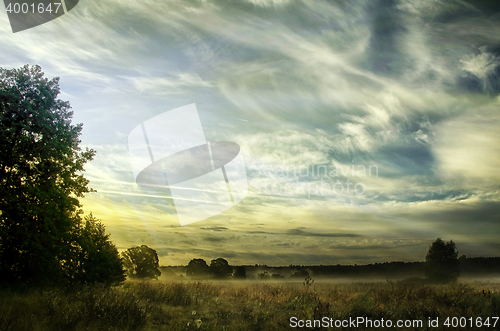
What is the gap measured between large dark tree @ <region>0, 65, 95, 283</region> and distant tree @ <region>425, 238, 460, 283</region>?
161 ft

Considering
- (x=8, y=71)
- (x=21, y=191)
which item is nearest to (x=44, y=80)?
(x=8, y=71)

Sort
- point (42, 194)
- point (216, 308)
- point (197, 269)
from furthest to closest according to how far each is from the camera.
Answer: point (197, 269) < point (42, 194) < point (216, 308)

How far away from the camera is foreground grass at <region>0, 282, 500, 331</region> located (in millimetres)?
11984

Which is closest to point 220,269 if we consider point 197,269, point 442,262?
point 197,269

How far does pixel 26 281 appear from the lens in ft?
68.4

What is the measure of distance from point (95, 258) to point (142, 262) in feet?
115


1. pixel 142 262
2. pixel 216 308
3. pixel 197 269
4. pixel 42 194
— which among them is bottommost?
pixel 197 269

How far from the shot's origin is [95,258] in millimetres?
24250

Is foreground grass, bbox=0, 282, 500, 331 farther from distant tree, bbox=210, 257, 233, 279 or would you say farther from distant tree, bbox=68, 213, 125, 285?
distant tree, bbox=210, 257, 233, 279

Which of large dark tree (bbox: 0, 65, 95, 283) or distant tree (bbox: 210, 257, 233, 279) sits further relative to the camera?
distant tree (bbox: 210, 257, 233, 279)

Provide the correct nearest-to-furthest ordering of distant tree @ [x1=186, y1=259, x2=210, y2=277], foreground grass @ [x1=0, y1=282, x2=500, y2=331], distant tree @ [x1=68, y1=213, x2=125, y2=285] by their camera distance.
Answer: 1. foreground grass @ [x1=0, y1=282, x2=500, y2=331]
2. distant tree @ [x1=68, y1=213, x2=125, y2=285]
3. distant tree @ [x1=186, y1=259, x2=210, y2=277]

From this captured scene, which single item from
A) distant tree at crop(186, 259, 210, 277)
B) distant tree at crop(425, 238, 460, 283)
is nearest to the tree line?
distant tree at crop(186, 259, 210, 277)

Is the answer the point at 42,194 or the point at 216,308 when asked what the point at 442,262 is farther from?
the point at 42,194

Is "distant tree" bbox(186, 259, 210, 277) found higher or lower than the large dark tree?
lower
